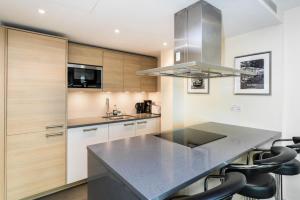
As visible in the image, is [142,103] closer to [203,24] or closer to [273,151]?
[203,24]

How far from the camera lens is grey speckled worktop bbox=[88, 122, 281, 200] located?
861 mm

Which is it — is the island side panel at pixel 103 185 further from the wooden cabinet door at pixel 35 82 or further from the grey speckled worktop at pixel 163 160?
the wooden cabinet door at pixel 35 82

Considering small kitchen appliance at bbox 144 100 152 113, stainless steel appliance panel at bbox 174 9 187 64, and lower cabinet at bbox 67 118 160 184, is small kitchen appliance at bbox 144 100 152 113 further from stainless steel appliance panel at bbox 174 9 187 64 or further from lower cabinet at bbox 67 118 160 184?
stainless steel appliance panel at bbox 174 9 187 64

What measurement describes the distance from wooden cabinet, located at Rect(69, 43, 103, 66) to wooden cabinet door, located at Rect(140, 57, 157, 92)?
36.7 inches

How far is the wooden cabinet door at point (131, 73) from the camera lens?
3221mm


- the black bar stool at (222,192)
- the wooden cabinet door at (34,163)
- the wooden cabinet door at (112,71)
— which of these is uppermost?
the wooden cabinet door at (112,71)

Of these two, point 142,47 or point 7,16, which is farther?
point 142,47

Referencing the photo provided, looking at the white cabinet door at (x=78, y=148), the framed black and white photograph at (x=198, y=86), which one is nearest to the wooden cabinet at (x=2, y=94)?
the white cabinet door at (x=78, y=148)

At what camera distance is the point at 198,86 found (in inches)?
112

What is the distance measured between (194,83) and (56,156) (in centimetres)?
237

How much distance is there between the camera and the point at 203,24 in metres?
1.51

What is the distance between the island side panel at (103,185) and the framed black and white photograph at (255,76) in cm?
199

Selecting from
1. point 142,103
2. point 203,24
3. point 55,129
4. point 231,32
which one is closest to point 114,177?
point 203,24

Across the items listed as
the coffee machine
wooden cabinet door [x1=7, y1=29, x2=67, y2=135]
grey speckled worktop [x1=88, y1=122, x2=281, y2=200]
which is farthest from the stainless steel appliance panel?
the coffee machine
